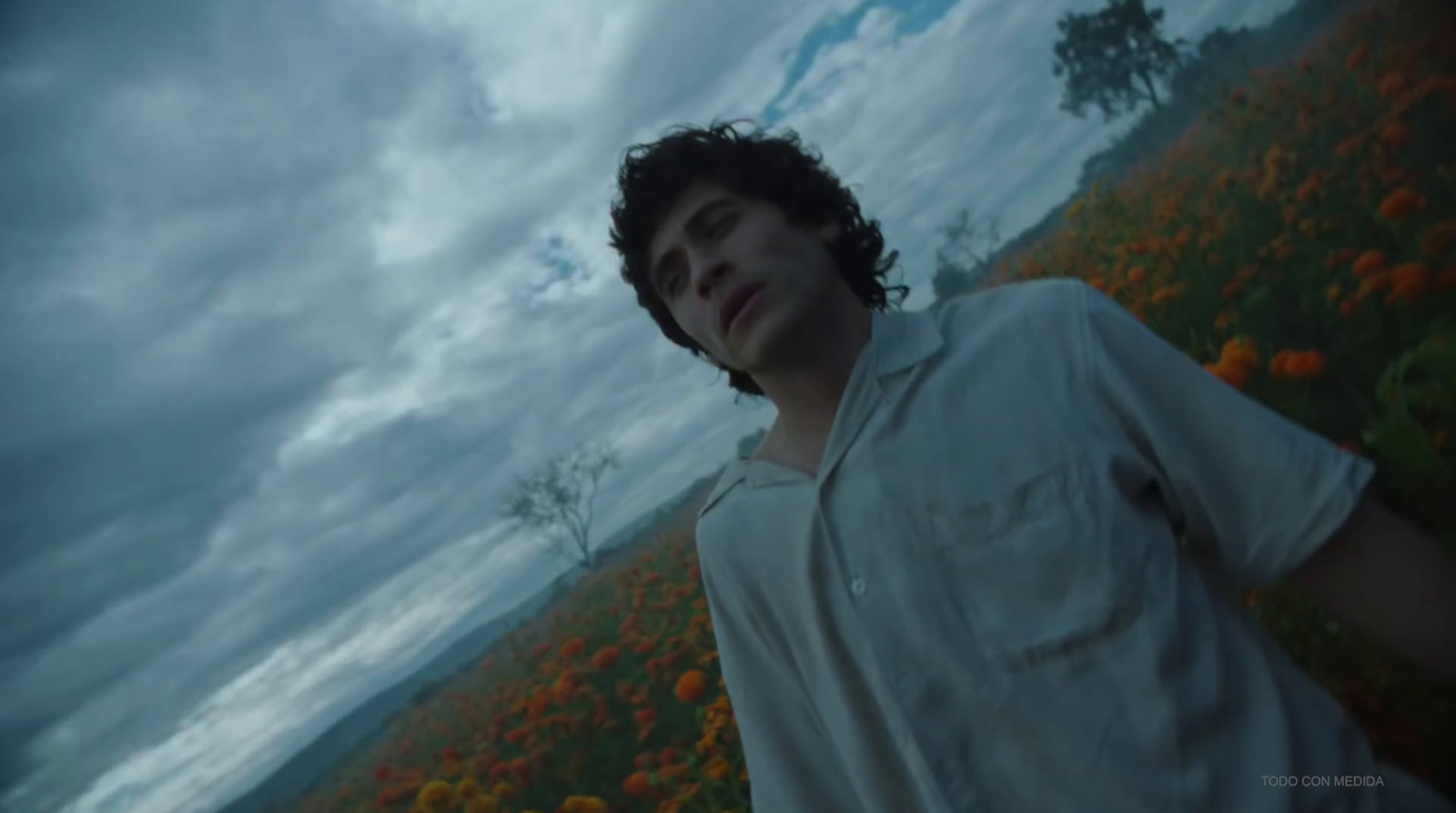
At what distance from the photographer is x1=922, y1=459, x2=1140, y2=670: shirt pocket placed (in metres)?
1.03

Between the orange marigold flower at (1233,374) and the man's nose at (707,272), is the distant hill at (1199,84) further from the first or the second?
the man's nose at (707,272)

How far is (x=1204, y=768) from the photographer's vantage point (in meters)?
0.99

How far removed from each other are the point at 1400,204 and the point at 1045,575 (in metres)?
2.15

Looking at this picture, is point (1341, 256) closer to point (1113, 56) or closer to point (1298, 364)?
point (1298, 364)

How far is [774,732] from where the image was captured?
1346mm

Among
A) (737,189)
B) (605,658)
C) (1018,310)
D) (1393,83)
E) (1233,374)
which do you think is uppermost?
(737,189)

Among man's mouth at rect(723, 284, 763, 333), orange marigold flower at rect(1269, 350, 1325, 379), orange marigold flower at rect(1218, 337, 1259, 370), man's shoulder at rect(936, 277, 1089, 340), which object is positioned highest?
man's mouth at rect(723, 284, 763, 333)

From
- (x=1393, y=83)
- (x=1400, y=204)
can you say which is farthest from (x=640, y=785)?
(x=1393, y=83)

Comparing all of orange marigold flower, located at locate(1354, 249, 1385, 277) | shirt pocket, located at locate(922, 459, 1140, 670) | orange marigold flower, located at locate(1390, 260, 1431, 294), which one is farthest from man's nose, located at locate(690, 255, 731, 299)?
orange marigold flower, located at locate(1354, 249, 1385, 277)

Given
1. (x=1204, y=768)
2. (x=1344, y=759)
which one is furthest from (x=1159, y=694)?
(x=1344, y=759)

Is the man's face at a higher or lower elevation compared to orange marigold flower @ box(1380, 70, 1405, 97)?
higher

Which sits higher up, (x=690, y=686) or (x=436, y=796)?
(x=436, y=796)

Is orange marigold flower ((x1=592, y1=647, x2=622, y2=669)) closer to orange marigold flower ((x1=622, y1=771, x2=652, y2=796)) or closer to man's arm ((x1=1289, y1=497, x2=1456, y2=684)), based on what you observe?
orange marigold flower ((x1=622, y1=771, x2=652, y2=796))

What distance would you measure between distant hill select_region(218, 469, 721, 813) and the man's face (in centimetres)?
124
